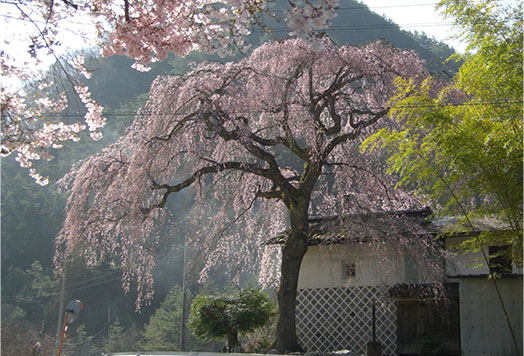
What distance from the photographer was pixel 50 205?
43594 mm

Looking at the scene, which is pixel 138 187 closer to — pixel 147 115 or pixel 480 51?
pixel 147 115

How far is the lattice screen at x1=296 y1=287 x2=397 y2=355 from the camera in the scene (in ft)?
47.2

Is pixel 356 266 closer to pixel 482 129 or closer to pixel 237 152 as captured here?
pixel 237 152

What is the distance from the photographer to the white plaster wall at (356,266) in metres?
13.0

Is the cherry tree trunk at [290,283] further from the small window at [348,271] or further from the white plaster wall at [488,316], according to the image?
the small window at [348,271]

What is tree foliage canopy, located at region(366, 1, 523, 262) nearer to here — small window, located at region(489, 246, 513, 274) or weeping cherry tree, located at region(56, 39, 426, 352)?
small window, located at region(489, 246, 513, 274)

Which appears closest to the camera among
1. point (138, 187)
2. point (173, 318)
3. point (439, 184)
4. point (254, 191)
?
point (439, 184)

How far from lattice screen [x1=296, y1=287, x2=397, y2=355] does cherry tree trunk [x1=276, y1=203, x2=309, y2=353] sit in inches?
118

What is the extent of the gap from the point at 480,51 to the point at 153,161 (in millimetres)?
6343

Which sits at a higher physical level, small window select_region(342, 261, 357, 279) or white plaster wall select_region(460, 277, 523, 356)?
small window select_region(342, 261, 357, 279)

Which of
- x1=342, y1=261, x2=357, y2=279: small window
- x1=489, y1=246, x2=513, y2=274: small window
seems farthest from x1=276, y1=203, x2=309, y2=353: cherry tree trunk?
x1=489, y1=246, x2=513, y2=274: small window

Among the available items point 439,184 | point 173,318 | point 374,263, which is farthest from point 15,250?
point 439,184

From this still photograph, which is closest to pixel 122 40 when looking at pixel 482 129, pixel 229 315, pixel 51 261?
pixel 482 129

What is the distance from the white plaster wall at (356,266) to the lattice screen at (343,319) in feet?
0.66
